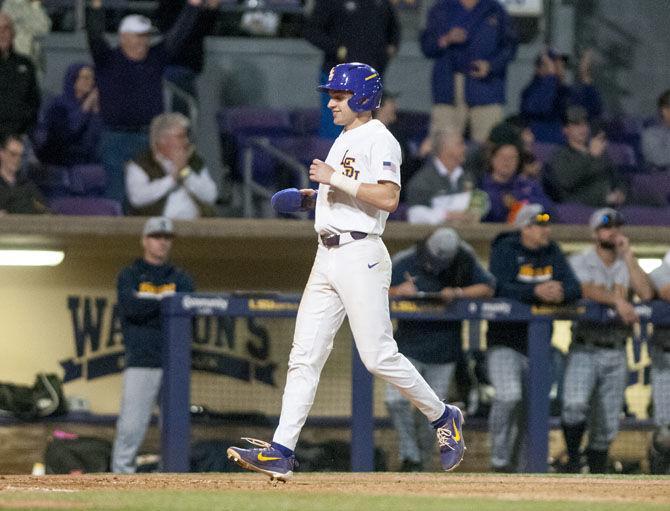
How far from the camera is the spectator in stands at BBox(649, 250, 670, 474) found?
29.6ft

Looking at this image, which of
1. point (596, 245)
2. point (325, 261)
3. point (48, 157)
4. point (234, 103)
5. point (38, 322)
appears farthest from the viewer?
point (234, 103)

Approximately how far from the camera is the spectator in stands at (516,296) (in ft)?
28.9

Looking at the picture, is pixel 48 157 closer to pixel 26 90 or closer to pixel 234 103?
pixel 26 90

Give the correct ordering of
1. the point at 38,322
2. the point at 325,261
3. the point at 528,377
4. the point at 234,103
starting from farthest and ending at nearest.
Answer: the point at 234,103 < the point at 38,322 < the point at 528,377 < the point at 325,261

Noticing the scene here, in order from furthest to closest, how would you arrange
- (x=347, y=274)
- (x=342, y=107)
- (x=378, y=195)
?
(x=342, y=107) < (x=347, y=274) < (x=378, y=195)

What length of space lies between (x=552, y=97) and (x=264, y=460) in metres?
6.85

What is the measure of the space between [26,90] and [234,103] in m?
2.68

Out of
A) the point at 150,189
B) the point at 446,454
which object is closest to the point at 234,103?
the point at 150,189

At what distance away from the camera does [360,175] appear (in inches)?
243

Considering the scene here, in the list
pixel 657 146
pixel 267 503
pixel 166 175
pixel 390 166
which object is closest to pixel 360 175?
pixel 390 166

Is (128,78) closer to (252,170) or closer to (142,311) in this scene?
(252,170)

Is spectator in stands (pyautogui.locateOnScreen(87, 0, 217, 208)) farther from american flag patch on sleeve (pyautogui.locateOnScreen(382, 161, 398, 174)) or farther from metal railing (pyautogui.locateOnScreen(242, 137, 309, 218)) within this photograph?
american flag patch on sleeve (pyautogui.locateOnScreen(382, 161, 398, 174))

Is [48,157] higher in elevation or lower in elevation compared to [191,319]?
higher

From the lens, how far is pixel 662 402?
9.10m
